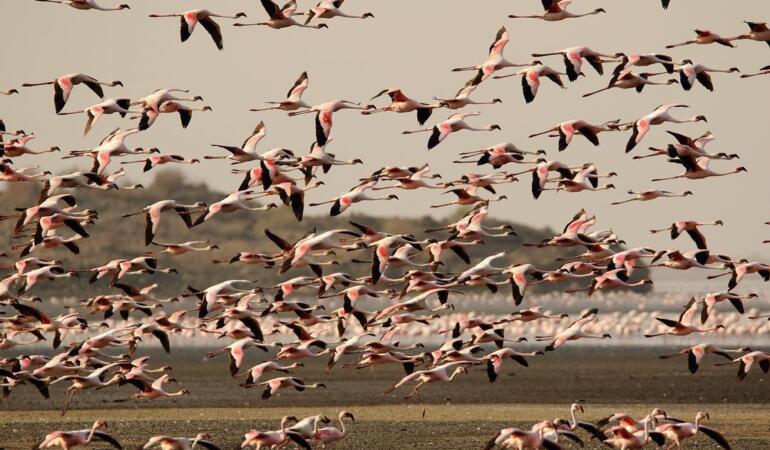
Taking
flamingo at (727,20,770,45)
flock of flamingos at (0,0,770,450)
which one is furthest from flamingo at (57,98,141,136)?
flamingo at (727,20,770,45)

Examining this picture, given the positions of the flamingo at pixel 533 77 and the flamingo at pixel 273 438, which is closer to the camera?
the flamingo at pixel 273 438

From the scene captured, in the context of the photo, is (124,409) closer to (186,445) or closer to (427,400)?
(427,400)

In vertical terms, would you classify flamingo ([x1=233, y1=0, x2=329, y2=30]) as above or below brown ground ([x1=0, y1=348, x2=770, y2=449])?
above

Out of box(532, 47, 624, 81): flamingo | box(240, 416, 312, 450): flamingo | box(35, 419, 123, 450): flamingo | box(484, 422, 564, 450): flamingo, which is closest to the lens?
box(484, 422, 564, 450): flamingo

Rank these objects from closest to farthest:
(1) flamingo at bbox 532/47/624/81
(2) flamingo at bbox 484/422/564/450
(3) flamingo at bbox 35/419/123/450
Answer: (2) flamingo at bbox 484/422/564/450 < (3) flamingo at bbox 35/419/123/450 < (1) flamingo at bbox 532/47/624/81

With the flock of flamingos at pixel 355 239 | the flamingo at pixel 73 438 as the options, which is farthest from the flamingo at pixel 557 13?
the flamingo at pixel 73 438

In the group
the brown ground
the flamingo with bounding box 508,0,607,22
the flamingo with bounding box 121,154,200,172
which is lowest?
the brown ground

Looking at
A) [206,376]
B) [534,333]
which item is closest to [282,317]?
[534,333]

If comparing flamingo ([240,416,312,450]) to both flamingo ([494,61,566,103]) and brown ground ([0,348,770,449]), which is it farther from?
flamingo ([494,61,566,103])

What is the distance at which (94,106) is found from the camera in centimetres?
2944

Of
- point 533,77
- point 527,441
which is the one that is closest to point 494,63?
point 533,77

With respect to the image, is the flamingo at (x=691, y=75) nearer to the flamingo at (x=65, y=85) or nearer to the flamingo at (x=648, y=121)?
the flamingo at (x=648, y=121)

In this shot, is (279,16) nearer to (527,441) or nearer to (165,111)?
(165,111)

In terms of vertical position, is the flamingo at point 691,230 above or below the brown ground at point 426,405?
above
